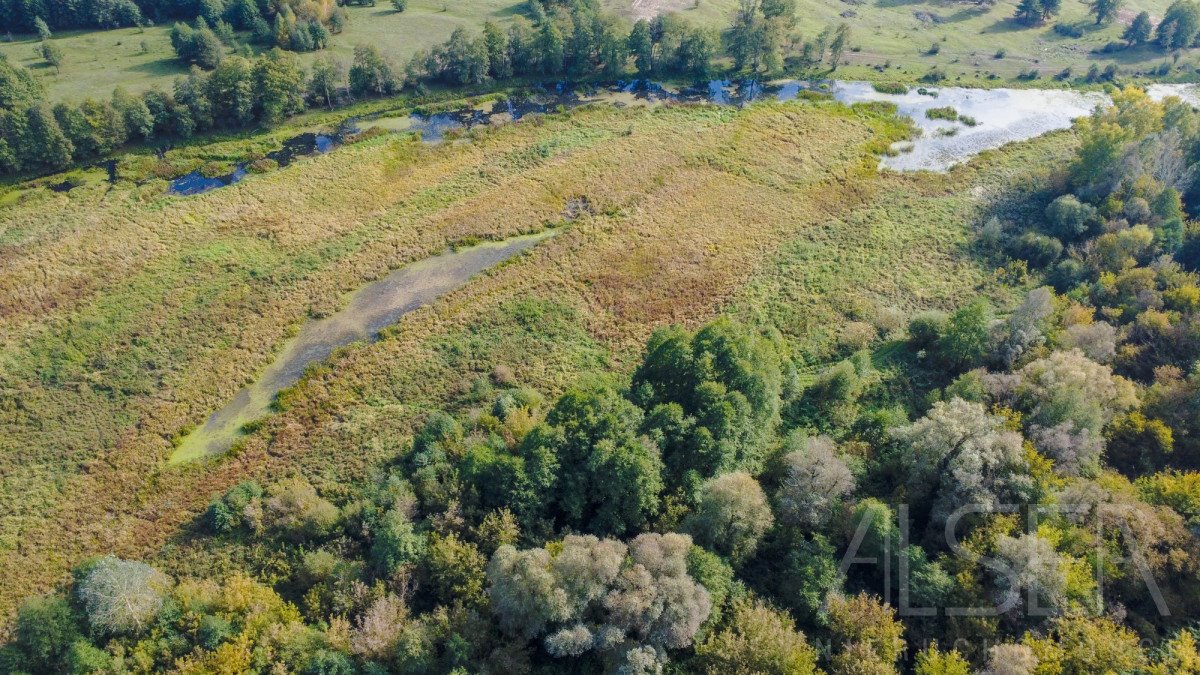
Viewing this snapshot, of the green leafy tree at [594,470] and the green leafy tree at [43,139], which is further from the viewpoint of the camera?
the green leafy tree at [43,139]

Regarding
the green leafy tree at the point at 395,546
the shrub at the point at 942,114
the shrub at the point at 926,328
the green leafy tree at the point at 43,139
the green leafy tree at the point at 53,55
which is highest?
the green leafy tree at the point at 53,55

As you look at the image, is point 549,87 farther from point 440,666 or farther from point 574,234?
point 440,666

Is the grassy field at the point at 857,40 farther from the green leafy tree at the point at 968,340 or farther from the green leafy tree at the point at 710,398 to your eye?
the green leafy tree at the point at 710,398

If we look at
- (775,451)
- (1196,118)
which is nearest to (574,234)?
(775,451)

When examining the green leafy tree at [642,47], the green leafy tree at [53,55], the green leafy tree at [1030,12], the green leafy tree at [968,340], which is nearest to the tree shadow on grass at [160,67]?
the green leafy tree at [53,55]

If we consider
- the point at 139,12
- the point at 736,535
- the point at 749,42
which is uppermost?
the point at 139,12

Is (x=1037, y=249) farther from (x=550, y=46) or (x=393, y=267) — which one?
(x=550, y=46)

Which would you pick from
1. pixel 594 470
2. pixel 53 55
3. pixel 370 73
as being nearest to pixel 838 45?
pixel 370 73
